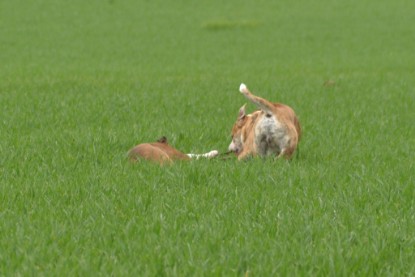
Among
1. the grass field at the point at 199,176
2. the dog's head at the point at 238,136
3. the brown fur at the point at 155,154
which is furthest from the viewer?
the dog's head at the point at 238,136

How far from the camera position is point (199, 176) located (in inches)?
316

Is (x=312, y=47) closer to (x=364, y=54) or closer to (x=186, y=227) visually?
(x=364, y=54)

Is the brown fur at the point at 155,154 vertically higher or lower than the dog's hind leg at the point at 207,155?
higher

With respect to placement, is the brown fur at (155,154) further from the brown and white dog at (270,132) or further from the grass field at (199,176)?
the brown and white dog at (270,132)

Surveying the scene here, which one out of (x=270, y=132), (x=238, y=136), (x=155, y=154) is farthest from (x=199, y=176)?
(x=238, y=136)

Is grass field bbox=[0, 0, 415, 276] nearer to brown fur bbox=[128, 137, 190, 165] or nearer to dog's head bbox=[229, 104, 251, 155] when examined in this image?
brown fur bbox=[128, 137, 190, 165]

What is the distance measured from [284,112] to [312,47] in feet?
72.8

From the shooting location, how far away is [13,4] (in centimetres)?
4322

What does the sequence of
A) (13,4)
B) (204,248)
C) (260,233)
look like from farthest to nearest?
(13,4) → (260,233) → (204,248)

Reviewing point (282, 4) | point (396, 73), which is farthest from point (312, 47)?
point (282, 4)

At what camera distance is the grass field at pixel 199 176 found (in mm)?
5531

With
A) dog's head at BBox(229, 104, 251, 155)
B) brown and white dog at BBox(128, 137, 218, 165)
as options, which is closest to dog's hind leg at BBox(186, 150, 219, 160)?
brown and white dog at BBox(128, 137, 218, 165)

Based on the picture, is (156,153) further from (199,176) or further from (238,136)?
(238,136)

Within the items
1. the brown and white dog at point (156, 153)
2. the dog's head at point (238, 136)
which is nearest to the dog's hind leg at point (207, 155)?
the brown and white dog at point (156, 153)
